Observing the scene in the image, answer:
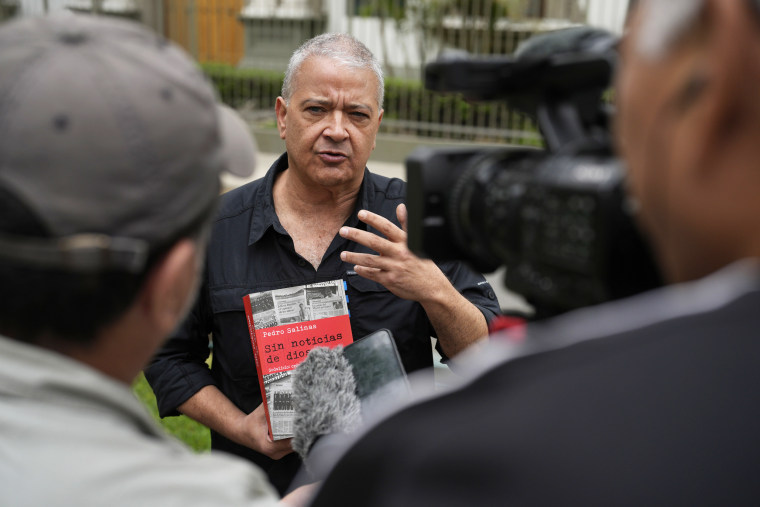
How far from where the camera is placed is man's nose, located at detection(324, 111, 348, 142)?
2.36 m

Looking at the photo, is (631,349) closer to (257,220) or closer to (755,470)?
(755,470)

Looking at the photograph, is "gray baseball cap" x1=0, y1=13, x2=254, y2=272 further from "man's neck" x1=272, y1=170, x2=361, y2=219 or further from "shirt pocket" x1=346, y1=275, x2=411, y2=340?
"man's neck" x1=272, y1=170, x2=361, y2=219

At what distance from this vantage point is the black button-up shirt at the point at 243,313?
219cm

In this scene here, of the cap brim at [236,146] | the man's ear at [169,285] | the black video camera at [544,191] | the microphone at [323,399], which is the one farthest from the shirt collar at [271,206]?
the man's ear at [169,285]

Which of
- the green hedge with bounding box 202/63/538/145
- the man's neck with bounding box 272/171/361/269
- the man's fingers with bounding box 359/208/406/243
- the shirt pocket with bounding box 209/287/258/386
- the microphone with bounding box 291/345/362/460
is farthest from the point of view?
the green hedge with bounding box 202/63/538/145

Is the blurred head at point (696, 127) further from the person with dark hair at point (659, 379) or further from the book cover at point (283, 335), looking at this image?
the book cover at point (283, 335)

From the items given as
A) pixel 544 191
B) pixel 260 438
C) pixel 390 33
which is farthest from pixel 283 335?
pixel 390 33

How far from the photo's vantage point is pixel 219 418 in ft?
7.03

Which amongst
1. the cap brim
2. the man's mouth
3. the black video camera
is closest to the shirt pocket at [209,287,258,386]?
the man's mouth

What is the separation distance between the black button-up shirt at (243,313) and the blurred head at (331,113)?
21 centimetres

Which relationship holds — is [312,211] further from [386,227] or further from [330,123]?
[386,227]

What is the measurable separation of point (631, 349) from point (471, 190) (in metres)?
0.65

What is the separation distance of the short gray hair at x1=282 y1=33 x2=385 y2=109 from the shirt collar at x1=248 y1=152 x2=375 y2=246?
0.90ft

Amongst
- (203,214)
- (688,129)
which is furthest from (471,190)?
(688,129)
